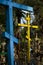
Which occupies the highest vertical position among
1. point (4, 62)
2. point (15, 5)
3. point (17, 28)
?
point (15, 5)

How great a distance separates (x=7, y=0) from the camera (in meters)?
3.45

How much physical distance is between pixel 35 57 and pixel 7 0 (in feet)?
4.52

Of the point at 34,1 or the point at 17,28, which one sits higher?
the point at 34,1

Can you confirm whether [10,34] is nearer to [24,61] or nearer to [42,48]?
[24,61]

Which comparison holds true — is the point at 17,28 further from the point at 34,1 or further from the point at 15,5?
the point at 15,5

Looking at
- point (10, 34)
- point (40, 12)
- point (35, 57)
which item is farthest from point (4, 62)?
point (40, 12)

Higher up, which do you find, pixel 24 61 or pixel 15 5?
pixel 15 5

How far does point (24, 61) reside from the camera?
4012 millimetres

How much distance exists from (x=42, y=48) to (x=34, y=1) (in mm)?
867

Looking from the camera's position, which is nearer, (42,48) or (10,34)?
(10,34)

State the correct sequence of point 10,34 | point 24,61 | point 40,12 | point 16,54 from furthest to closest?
point 40,12, point 16,54, point 24,61, point 10,34

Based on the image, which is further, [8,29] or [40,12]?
[40,12]

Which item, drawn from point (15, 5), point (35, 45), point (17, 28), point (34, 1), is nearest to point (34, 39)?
point (35, 45)

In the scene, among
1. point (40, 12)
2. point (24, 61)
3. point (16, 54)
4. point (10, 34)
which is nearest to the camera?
point (10, 34)
